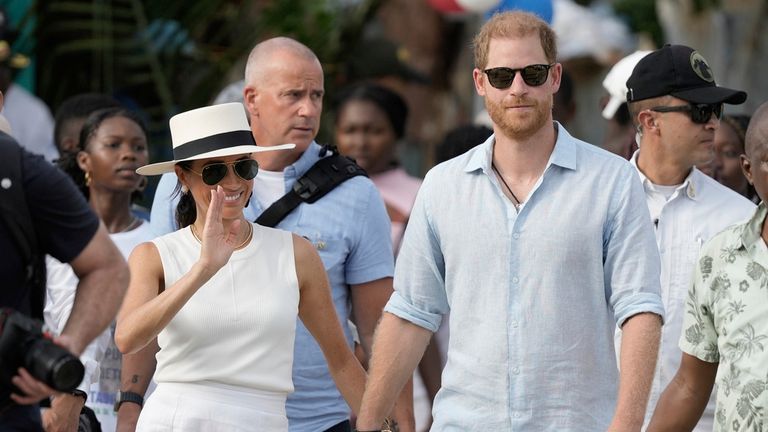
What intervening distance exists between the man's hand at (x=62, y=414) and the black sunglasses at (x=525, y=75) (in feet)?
6.53

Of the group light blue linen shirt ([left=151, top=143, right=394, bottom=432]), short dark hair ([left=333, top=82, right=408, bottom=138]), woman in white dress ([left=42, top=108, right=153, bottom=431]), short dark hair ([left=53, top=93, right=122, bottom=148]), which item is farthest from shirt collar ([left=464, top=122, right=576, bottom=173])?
short dark hair ([left=333, top=82, right=408, bottom=138])

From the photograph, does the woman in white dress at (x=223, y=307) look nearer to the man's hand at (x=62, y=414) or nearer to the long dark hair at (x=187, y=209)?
the long dark hair at (x=187, y=209)

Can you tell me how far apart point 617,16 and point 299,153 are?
12.6 meters

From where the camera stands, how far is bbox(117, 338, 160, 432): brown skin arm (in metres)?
5.99

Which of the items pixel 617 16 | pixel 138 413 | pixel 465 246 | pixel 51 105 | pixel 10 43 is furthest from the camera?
pixel 617 16

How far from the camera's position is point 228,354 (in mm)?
5355

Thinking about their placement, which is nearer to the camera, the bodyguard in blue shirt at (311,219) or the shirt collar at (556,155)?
the shirt collar at (556,155)

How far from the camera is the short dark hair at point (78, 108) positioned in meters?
8.25

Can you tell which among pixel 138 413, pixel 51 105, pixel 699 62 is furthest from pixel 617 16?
pixel 138 413

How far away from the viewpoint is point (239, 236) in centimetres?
561

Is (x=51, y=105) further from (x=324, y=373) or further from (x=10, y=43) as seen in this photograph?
(x=324, y=373)

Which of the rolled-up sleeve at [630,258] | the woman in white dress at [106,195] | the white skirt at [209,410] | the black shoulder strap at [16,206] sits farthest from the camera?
the woman in white dress at [106,195]

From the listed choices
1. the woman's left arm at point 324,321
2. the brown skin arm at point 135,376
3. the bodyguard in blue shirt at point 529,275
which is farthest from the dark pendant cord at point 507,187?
the brown skin arm at point 135,376

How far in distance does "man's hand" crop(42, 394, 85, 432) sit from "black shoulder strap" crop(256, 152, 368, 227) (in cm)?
97
